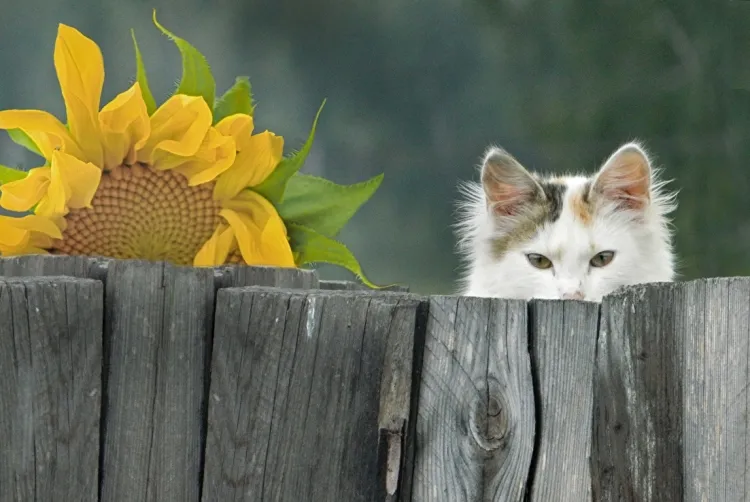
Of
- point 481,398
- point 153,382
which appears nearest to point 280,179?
point 153,382

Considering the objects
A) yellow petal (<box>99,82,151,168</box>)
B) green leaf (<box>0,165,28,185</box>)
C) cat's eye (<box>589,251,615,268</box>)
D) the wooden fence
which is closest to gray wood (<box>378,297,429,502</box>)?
the wooden fence

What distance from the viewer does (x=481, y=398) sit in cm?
109

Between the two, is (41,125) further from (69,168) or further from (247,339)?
(247,339)

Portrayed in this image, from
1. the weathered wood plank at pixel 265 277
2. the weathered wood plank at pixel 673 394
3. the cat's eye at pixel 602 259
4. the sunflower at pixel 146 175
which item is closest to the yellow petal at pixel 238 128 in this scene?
the sunflower at pixel 146 175

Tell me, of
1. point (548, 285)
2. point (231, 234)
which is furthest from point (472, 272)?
point (231, 234)

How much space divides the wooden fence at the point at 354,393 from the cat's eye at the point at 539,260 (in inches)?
26.6

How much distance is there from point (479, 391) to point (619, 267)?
0.71 meters

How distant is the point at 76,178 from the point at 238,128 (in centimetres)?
23

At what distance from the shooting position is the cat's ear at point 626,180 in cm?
171

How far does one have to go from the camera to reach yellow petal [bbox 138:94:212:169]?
135cm

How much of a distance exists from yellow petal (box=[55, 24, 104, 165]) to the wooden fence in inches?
8.1

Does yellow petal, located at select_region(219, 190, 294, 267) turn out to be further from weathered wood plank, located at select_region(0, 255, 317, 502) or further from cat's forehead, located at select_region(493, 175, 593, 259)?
cat's forehead, located at select_region(493, 175, 593, 259)

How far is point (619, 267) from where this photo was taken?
1722mm

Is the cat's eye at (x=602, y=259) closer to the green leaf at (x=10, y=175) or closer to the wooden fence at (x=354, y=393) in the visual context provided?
the wooden fence at (x=354, y=393)
